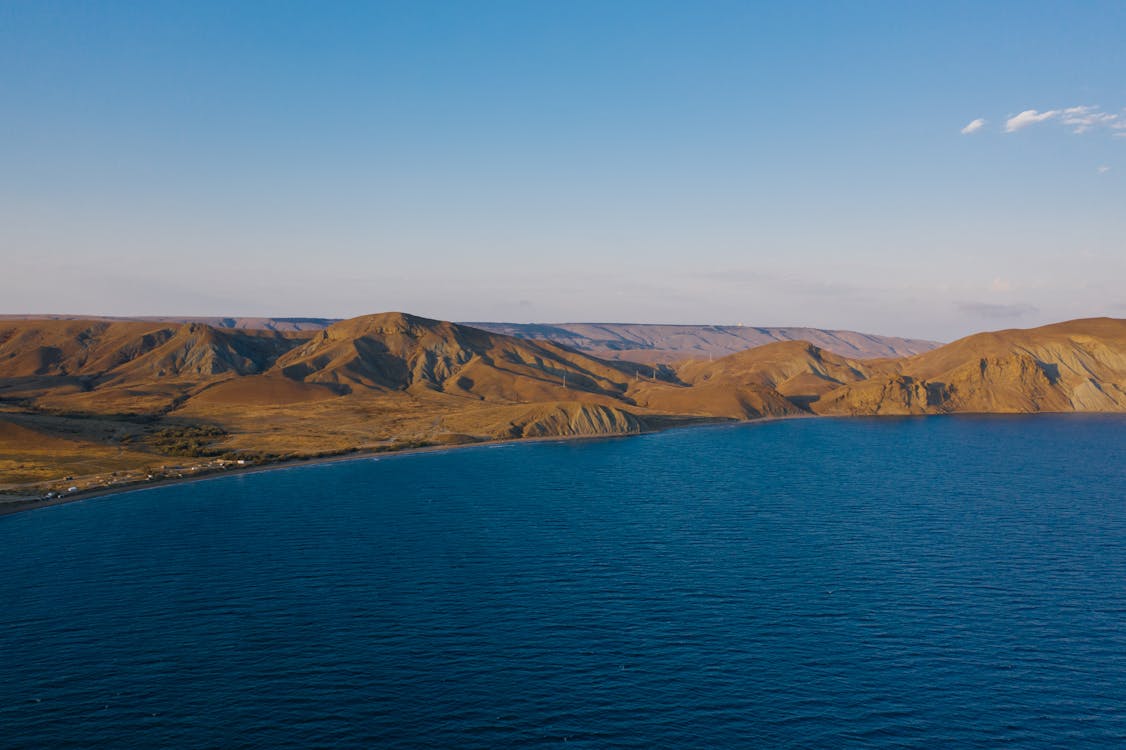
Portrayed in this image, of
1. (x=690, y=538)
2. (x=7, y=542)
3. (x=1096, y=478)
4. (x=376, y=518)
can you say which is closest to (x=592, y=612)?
(x=690, y=538)

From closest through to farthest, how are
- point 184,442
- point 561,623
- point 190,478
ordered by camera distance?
point 561,623
point 190,478
point 184,442

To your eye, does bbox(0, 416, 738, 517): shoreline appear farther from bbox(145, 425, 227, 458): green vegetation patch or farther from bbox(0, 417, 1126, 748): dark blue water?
bbox(145, 425, 227, 458): green vegetation patch

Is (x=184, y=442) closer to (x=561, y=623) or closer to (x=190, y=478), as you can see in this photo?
(x=190, y=478)

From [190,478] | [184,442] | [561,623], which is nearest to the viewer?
[561,623]

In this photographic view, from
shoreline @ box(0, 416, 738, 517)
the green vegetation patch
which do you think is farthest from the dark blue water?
the green vegetation patch

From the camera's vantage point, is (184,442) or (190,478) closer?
(190,478)

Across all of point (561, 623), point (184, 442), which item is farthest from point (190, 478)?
point (561, 623)

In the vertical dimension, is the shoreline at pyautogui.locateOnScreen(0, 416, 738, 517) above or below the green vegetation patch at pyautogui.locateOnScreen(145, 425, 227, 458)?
below

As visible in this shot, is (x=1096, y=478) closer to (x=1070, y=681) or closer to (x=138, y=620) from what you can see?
(x=1070, y=681)
